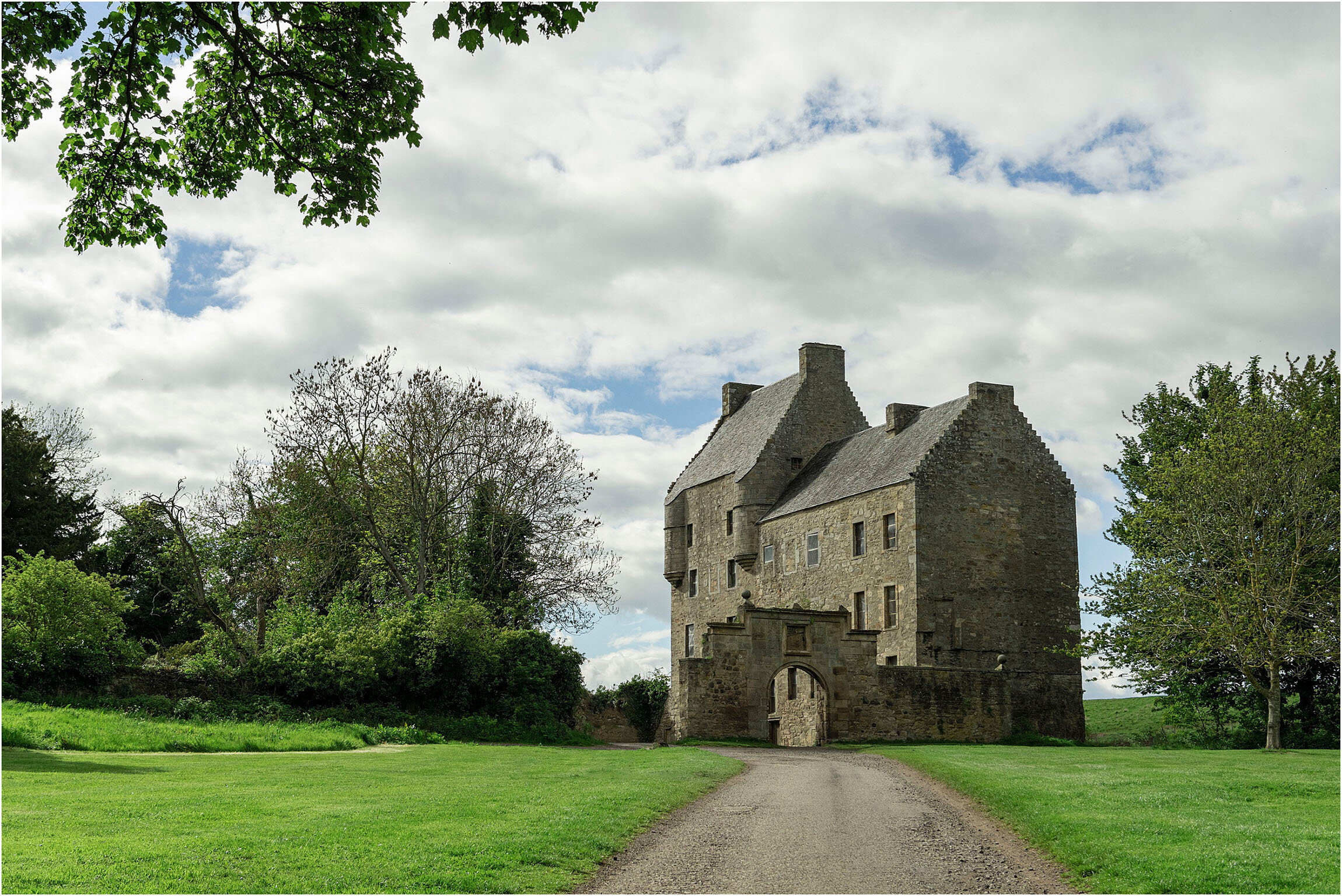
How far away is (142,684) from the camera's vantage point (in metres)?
34.0

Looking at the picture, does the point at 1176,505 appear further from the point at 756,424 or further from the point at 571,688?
the point at 756,424

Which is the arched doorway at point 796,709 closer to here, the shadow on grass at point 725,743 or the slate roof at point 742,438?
the shadow on grass at point 725,743

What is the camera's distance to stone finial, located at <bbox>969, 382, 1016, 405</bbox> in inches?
1752

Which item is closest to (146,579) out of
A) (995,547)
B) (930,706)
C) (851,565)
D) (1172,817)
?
(851,565)

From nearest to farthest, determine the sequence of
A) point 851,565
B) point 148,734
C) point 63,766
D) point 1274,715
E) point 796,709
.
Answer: point 63,766 < point 148,734 < point 1274,715 < point 796,709 < point 851,565

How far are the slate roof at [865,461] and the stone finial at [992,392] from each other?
0.41 metres

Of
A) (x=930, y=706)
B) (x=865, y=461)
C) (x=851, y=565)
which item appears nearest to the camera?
(x=930, y=706)

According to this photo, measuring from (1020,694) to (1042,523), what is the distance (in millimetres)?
6855

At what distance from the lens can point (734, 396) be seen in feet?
198

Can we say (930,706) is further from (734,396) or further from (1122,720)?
(734,396)

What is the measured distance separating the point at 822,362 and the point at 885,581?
13230mm

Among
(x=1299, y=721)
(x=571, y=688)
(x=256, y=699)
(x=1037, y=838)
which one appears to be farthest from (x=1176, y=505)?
(x=256, y=699)

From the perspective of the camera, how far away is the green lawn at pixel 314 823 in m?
10.6

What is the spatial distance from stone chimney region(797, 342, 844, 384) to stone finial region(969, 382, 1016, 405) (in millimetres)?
9695
